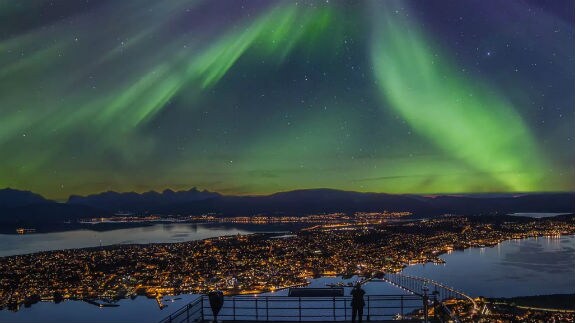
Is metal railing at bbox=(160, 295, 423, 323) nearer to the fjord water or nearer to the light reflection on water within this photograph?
the fjord water

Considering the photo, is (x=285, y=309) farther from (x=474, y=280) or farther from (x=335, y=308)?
(x=474, y=280)

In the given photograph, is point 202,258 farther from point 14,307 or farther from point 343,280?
point 14,307

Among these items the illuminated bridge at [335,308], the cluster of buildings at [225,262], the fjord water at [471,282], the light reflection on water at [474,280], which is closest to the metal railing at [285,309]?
the illuminated bridge at [335,308]

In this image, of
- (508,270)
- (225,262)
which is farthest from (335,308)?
(225,262)

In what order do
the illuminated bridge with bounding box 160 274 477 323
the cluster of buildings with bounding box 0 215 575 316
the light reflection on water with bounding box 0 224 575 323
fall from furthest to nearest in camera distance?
the cluster of buildings with bounding box 0 215 575 316 → the light reflection on water with bounding box 0 224 575 323 → the illuminated bridge with bounding box 160 274 477 323

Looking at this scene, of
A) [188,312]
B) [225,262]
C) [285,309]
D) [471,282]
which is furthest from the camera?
[225,262]

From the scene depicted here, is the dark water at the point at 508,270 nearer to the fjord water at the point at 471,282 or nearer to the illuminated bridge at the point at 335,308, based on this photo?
the fjord water at the point at 471,282

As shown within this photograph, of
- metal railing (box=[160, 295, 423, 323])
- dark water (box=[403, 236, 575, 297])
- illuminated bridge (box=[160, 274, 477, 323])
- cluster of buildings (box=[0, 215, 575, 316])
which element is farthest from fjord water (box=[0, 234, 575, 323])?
metal railing (box=[160, 295, 423, 323])

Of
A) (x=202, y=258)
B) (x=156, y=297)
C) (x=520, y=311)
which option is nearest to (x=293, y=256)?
(x=202, y=258)
